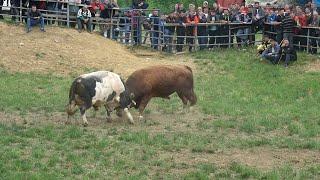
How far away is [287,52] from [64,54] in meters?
7.17

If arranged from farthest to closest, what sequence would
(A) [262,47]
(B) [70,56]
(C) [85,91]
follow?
(A) [262,47]
(B) [70,56]
(C) [85,91]

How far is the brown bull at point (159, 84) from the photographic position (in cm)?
1373

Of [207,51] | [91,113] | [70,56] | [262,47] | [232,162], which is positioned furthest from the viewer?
[207,51]

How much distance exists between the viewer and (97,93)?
1271 cm

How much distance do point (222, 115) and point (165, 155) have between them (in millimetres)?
4132

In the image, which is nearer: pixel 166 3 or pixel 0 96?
pixel 0 96

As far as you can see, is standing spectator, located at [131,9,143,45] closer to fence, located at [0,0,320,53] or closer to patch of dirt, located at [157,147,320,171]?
fence, located at [0,0,320,53]

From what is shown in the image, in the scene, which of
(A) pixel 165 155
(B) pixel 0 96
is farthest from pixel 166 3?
(A) pixel 165 155

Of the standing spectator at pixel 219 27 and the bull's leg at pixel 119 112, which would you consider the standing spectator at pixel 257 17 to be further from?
the bull's leg at pixel 119 112

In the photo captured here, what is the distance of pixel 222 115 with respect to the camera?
14.4 m

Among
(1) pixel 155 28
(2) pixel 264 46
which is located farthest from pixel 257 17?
(1) pixel 155 28

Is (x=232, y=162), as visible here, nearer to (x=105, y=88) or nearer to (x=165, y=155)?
(x=165, y=155)

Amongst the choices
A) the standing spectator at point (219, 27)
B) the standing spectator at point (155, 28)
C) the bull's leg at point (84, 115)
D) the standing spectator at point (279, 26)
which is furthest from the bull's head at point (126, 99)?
the standing spectator at point (219, 27)

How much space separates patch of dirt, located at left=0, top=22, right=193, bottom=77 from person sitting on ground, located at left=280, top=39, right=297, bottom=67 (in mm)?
3157
